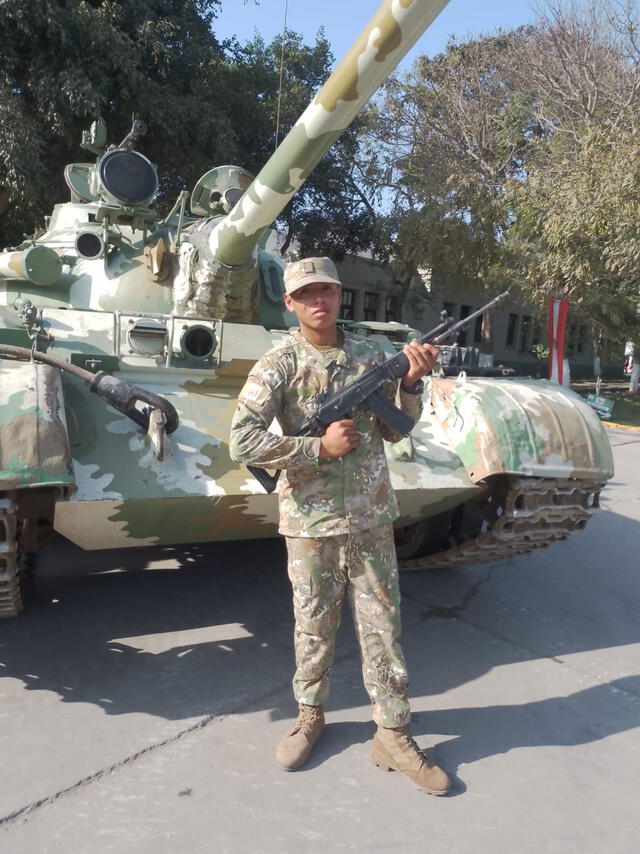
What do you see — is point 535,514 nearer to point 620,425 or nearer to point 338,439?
point 338,439

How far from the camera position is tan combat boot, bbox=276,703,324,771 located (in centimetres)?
291

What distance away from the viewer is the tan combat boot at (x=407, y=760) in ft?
9.09

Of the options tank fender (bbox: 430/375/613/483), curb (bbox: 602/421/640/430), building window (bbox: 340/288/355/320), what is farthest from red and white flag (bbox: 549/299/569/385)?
building window (bbox: 340/288/355/320)

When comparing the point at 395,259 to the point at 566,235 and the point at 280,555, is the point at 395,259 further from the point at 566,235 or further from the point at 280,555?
the point at 280,555

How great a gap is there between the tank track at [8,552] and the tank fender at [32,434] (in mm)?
137

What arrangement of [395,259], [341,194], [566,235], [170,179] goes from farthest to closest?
[395,259], [341,194], [170,179], [566,235]

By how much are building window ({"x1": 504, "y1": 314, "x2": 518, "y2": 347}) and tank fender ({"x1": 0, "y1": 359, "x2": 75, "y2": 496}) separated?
105ft

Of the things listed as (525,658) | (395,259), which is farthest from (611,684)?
(395,259)

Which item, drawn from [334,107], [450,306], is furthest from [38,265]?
[450,306]

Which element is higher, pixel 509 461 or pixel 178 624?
pixel 509 461

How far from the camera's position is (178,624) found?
13.8 ft

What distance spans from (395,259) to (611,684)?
757 inches

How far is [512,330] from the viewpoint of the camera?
3369 centimetres

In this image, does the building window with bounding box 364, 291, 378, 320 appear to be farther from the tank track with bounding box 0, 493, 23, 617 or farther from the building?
the tank track with bounding box 0, 493, 23, 617
